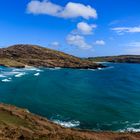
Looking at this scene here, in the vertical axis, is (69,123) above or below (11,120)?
below

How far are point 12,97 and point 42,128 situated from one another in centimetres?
4601

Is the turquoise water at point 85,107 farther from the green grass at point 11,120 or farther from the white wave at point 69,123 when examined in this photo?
the green grass at point 11,120

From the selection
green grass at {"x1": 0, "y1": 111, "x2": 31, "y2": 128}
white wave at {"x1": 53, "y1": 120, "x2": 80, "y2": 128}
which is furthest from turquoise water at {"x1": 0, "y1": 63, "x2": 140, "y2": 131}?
green grass at {"x1": 0, "y1": 111, "x2": 31, "y2": 128}

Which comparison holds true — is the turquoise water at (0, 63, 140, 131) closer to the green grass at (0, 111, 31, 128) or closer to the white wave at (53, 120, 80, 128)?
the white wave at (53, 120, 80, 128)

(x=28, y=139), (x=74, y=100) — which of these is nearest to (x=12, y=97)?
(x=74, y=100)

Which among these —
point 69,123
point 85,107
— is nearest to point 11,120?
point 69,123

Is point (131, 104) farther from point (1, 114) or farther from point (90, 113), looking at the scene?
point (1, 114)

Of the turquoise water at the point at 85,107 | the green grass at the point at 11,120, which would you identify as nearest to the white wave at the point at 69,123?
the turquoise water at the point at 85,107

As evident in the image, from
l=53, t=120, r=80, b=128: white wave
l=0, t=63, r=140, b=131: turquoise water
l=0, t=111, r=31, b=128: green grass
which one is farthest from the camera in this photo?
l=0, t=63, r=140, b=131: turquoise water

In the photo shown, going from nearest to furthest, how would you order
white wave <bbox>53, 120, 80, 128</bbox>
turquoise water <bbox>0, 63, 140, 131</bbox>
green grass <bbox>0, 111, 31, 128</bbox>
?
green grass <bbox>0, 111, 31, 128</bbox>, white wave <bbox>53, 120, 80, 128</bbox>, turquoise water <bbox>0, 63, 140, 131</bbox>

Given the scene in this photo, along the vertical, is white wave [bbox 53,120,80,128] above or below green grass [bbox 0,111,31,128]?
below

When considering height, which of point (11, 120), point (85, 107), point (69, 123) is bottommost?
point (69, 123)

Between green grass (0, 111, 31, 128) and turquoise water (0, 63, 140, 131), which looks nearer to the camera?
green grass (0, 111, 31, 128)

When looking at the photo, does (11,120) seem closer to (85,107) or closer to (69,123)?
(69,123)
